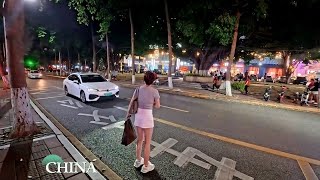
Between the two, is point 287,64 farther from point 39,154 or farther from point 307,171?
point 39,154

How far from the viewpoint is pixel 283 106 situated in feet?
43.9

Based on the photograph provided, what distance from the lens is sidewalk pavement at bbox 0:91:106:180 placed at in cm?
425

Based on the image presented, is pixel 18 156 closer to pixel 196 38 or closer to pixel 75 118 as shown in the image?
pixel 75 118

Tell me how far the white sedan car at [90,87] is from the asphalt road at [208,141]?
119cm

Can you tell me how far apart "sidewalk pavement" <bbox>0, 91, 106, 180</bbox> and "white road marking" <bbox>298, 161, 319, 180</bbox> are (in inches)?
165

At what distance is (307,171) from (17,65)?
7.72 metres

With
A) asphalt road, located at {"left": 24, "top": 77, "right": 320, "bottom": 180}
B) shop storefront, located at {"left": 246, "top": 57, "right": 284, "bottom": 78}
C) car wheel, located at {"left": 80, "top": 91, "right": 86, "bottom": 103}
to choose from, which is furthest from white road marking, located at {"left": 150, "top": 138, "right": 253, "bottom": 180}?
shop storefront, located at {"left": 246, "top": 57, "right": 284, "bottom": 78}

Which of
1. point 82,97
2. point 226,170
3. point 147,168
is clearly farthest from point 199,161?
point 82,97

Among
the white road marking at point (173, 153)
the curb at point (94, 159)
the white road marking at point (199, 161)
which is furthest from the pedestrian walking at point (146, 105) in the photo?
the white road marking at point (199, 161)

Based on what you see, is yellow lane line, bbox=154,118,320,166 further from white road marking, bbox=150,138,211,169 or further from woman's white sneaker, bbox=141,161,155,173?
woman's white sneaker, bbox=141,161,155,173

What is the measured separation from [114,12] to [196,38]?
9136 mm

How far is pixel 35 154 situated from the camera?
5.12 meters

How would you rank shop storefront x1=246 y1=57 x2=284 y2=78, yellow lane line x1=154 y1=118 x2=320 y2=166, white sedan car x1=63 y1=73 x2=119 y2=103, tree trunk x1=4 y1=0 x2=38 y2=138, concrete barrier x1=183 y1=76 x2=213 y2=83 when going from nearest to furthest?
1. yellow lane line x1=154 y1=118 x2=320 y2=166
2. tree trunk x1=4 y1=0 x2=38 y2=138
3. white sedan car x1=63 y1=73 x2=119 y2=103
4. concrete barrier x1=183 y1=76 x2=213 y2=83
5. shop storefront x1=246 y1=57 x2=284 y2=78

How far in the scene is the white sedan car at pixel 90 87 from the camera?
12.0 meters
